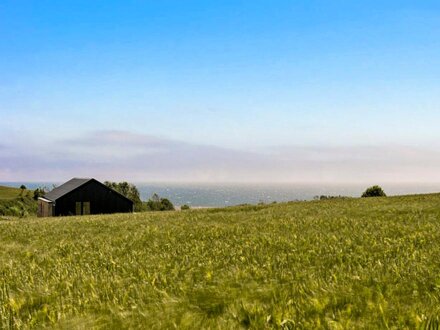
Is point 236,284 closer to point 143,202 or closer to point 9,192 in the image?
point 143,202

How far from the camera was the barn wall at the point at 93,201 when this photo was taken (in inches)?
2849

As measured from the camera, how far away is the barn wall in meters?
72.4

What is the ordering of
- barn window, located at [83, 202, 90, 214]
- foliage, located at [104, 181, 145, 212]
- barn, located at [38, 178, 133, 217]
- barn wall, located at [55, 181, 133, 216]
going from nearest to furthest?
barn, located at [38, 178, 133, 217] → barn wall, located at [55, 181, 133, 216] → barn window, located at [83, 202, 90, 214] → foliage, located at [104, 181, 145, 212]

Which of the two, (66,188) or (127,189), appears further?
(127,189)

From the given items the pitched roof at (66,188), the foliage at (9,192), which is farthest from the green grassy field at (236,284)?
the foliage at (9,192)

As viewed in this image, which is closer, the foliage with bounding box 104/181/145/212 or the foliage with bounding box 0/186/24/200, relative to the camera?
the foliage with bounding box 0/186/24/200

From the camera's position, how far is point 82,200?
73875mm

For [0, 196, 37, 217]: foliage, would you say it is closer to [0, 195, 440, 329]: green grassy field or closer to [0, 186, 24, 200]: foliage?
[0, 186, 24, 200]: foliage

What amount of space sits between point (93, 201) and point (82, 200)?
2104mm

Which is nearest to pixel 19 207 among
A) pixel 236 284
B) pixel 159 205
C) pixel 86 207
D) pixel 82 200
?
pixel 82 200

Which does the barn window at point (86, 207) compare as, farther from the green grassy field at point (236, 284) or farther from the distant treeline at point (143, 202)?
the green grassy field at point (236, 284)


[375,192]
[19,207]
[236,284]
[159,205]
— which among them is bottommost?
[159,205]

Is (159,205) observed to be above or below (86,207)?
below

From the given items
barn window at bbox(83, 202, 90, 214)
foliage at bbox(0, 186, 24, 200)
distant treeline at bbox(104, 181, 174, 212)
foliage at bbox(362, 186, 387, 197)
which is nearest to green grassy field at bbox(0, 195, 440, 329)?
foliage at bbox(362, 186, 387, 197)
